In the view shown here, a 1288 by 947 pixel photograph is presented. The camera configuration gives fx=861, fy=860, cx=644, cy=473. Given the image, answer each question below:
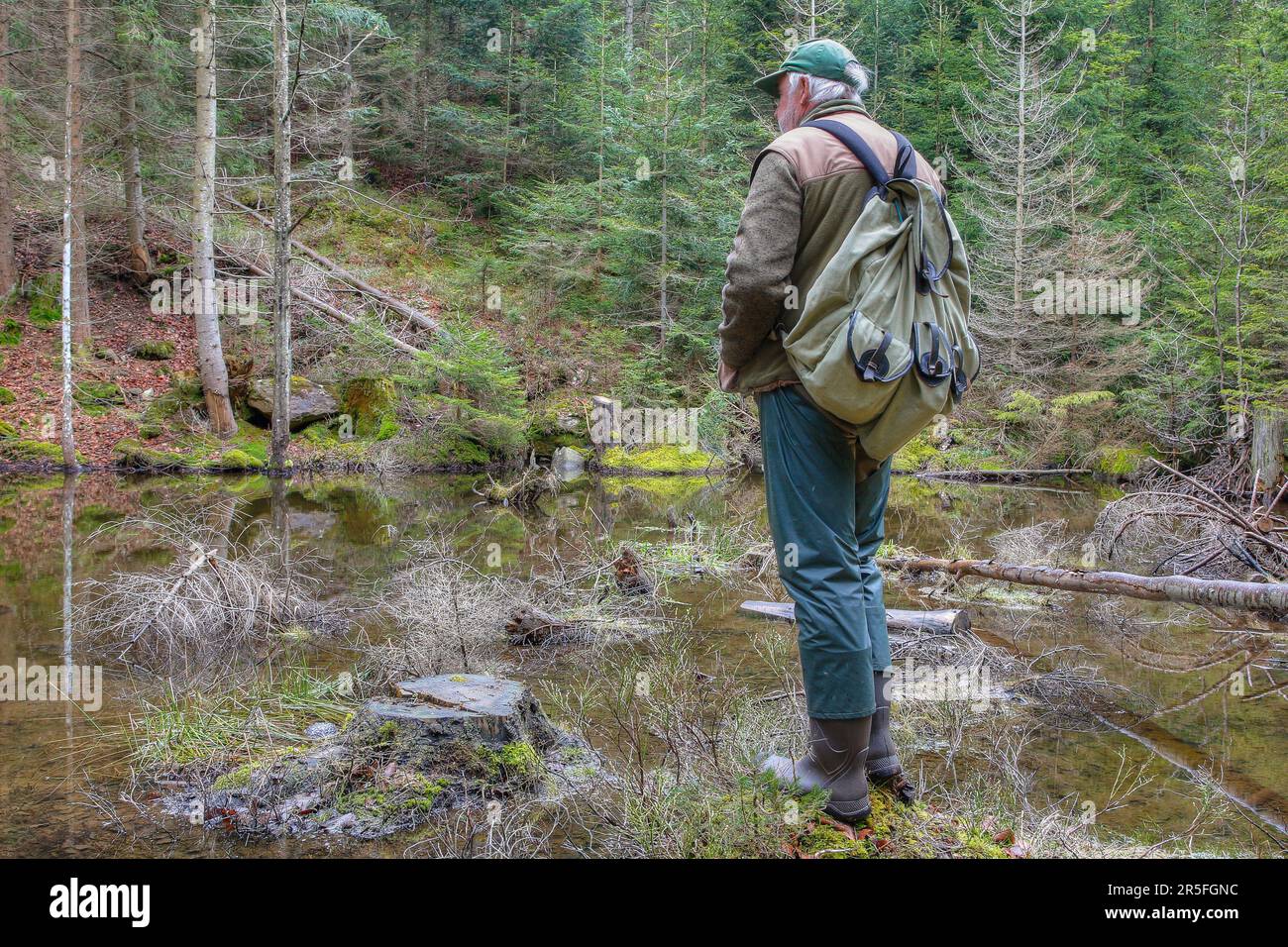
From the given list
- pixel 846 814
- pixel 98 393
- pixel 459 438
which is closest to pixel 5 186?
pixel 98 393

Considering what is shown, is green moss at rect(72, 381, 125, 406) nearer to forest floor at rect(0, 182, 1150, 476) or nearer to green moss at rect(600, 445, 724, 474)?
forest floor at rect(0, 182, 1150, 476)

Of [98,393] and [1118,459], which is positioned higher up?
[98,393]

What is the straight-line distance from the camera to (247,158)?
20.9 meters

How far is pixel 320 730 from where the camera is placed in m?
3.68

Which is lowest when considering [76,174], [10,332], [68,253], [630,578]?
[630,578]

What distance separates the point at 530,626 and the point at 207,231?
13.2m

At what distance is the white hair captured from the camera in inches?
107

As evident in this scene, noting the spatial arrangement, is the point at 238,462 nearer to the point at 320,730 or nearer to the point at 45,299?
the point at 45,299

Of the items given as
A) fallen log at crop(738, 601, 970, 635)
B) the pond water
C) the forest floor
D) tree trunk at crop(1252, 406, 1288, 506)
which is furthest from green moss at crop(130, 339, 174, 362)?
tree trunk at crop(1252, 406, 1288, 506)

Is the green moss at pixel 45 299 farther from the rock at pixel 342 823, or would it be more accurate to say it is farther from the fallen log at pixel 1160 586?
the fallen log at pixel 1160 586

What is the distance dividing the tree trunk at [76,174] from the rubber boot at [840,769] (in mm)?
16112
